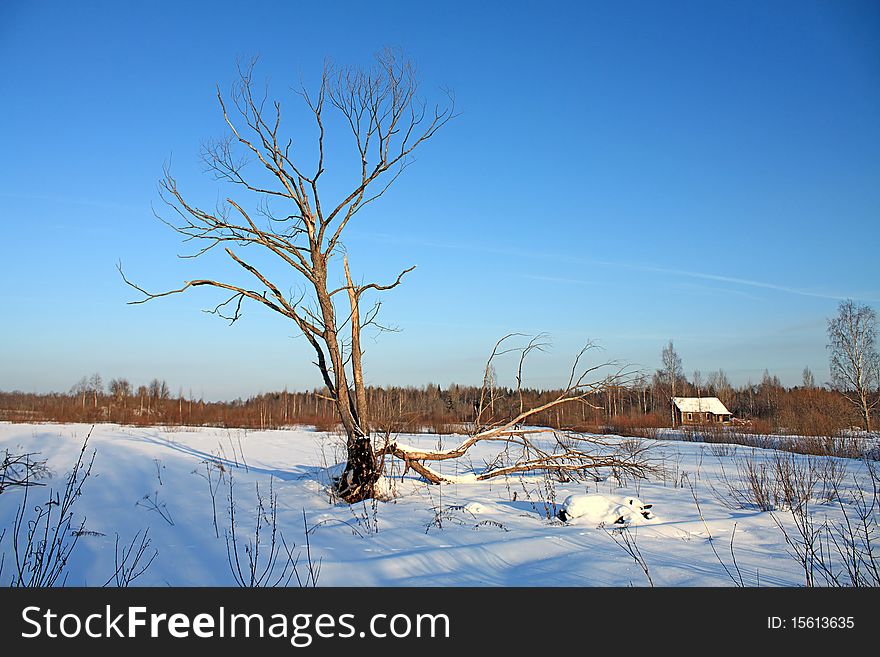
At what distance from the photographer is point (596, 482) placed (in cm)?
969

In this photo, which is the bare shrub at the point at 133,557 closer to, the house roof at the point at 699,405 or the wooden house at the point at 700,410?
the wooden house at the point at 700,410

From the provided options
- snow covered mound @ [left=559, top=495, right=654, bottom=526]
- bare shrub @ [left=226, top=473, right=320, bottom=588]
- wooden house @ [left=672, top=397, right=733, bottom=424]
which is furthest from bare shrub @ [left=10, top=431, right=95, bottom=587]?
wooden house @ [left=672, top=397, right=733, bottom=424]

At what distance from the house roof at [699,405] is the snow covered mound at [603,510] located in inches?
1877

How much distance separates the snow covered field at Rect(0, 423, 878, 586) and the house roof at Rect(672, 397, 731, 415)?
43256 mm

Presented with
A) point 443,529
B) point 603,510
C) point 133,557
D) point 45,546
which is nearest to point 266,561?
point 133,557

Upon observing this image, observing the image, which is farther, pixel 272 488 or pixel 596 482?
pixel 596 482

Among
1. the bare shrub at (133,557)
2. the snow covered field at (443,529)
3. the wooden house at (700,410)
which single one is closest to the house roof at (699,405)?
the wooden house at (700,410)

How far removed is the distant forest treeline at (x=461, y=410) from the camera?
10273 millimetres

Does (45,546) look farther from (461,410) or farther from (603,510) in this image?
(461,410)

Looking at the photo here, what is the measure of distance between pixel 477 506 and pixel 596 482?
332 centimetres
